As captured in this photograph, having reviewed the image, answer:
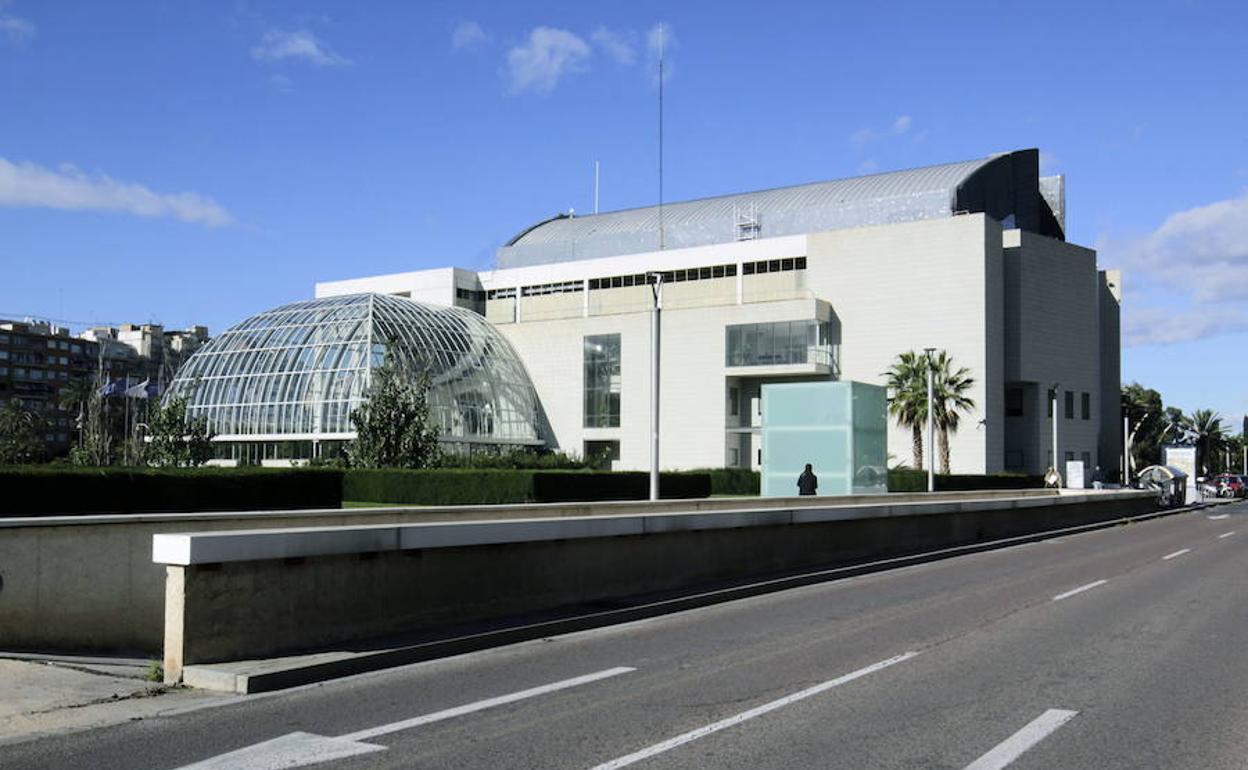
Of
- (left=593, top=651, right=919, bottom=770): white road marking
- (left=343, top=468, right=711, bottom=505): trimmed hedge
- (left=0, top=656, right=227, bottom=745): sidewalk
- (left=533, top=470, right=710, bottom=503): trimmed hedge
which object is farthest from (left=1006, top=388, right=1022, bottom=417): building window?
(left=0, top=656, right=227, bottom=745): sidewalk

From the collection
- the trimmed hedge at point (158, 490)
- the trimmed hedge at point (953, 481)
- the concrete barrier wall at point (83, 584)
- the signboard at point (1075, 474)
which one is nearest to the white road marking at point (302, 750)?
the concrete barrier wall at point (83, 584)

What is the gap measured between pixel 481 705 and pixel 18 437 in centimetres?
7723

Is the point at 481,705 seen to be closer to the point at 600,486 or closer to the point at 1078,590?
the point at 1078,590

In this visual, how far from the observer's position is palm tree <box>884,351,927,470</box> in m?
67.1

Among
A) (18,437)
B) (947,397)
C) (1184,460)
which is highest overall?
(947,397)

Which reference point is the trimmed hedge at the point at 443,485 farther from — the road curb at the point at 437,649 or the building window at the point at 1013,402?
the building window at the point at 1013,402

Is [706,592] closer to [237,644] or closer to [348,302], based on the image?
[237,644]

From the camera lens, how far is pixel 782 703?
27.1 feet

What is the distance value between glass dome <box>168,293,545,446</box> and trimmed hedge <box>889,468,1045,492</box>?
27.0 meters

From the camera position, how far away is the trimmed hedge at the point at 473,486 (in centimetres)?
3953

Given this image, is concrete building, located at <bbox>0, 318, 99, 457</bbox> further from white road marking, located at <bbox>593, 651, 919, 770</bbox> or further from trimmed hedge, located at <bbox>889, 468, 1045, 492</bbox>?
white road marking, located at <bbox>593, 651, 919, 770</bbox>

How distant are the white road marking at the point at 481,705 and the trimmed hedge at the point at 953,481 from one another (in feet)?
157

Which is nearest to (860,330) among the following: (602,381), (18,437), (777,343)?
(777,343)

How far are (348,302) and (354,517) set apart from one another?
58321mm
